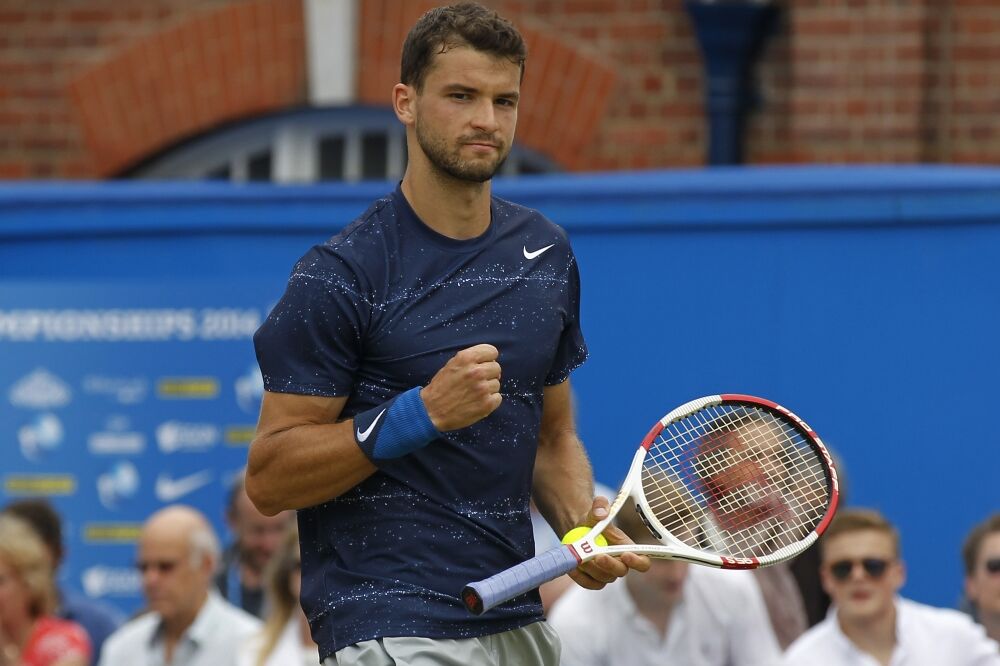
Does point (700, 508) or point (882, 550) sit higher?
point (700, 508)

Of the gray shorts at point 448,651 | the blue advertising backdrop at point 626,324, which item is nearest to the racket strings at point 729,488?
the gray shorts at point 448,651

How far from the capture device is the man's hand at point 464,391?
3443mm

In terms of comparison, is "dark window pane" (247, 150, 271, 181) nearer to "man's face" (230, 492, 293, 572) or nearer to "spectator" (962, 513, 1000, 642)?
"man's face" (230, 492, 293, 572)

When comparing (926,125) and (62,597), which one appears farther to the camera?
(926,125)

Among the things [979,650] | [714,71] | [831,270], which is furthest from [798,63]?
[979,650]

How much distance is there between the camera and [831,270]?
7.01 meters

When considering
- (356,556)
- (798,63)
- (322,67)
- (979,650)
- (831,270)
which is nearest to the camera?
(356,556)

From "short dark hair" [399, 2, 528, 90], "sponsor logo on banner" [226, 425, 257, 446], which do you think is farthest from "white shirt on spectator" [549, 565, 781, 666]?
"short dark hair" [399, 2, 528, 90]

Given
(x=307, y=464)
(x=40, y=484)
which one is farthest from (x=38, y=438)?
(x=307, y=464)

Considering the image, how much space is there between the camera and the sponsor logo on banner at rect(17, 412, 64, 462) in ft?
24.5

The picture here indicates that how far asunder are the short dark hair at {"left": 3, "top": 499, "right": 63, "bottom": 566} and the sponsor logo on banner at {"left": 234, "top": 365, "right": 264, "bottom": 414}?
80 centimetres

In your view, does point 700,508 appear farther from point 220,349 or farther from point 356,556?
point 220,349

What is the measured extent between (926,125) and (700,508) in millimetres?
5195

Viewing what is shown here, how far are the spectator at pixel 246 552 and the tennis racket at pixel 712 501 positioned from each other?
10.3 feet
